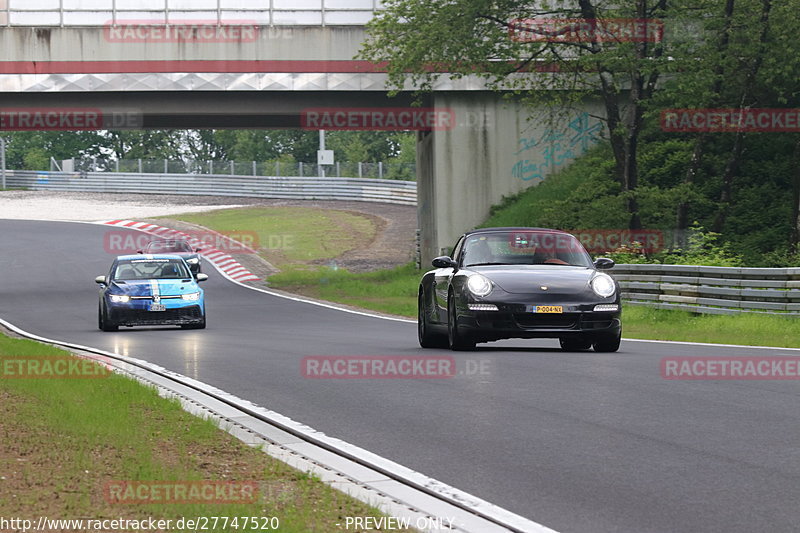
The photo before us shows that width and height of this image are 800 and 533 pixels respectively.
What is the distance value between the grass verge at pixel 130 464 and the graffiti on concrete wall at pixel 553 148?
105ft

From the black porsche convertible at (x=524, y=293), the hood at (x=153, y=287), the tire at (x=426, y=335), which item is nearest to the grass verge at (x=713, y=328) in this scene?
the black porsche convertible at (x=524, y=293)

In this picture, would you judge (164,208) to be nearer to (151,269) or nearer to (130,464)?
(151,269)

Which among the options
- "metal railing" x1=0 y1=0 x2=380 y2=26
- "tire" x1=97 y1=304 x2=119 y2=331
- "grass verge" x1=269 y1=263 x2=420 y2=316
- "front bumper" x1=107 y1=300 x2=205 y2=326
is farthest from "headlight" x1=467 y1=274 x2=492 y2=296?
"metal railing" x1=0 y1=0 x2=380 y2=26

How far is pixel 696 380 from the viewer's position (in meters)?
12.2

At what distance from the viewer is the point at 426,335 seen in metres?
16.5

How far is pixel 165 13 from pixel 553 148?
13.3 m

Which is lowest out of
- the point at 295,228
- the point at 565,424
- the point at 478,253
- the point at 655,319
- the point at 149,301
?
the point at 295,228

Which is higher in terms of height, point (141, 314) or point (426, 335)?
point (426, 335)

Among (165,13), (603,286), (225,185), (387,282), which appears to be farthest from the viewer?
(225,185)

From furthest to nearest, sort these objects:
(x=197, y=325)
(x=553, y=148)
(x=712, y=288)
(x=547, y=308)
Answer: (x=553, y=148), (x=197, y=325), (x=712, y=288), (x=547, y=308)

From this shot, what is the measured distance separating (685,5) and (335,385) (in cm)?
2474

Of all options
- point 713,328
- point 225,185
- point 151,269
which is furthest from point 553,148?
point 225,185

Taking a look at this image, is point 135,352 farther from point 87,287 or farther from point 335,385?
point 87,287

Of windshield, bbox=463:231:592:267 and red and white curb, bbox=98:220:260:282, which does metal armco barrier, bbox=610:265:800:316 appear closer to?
windshield, bbox=463:231:592:267
